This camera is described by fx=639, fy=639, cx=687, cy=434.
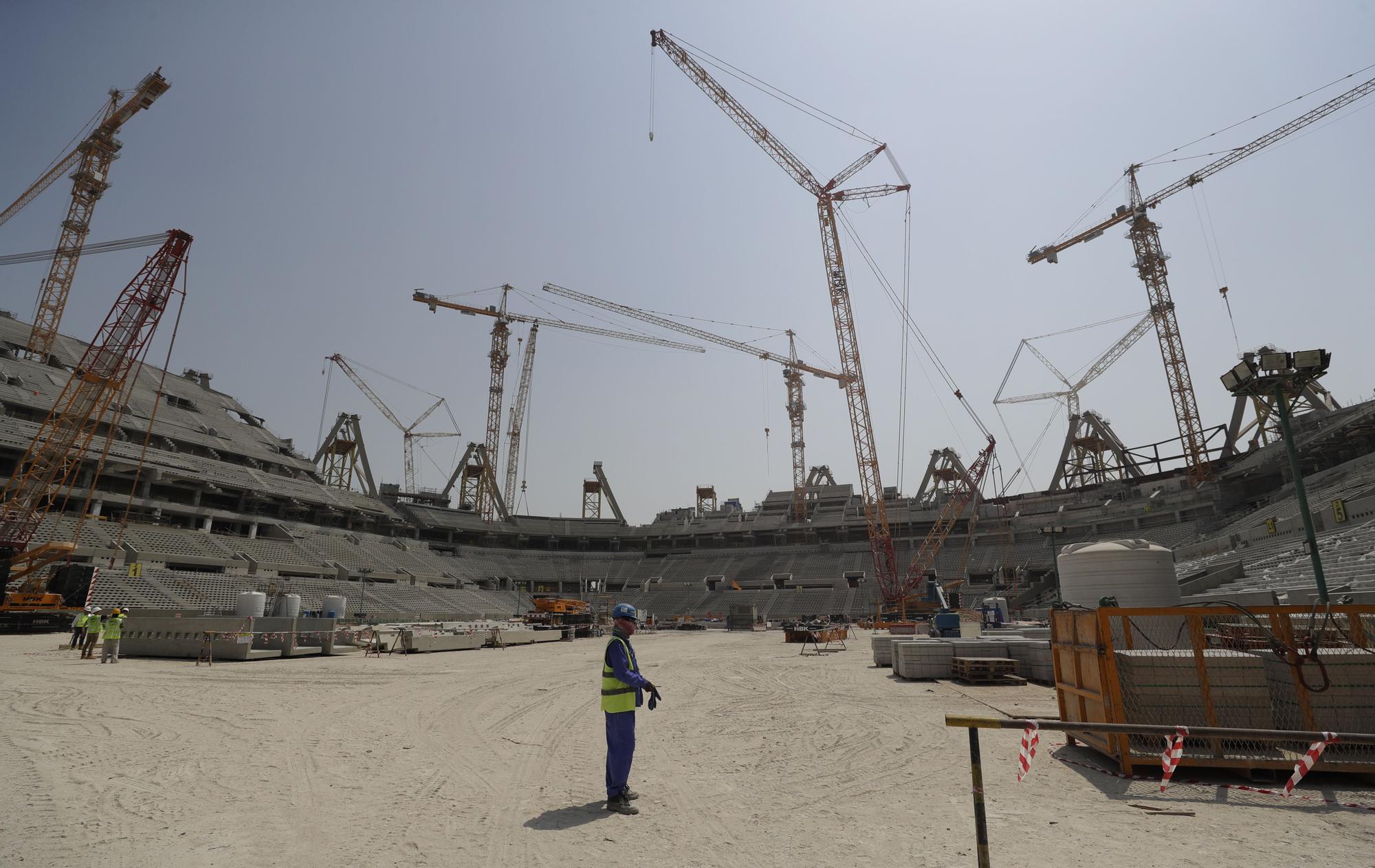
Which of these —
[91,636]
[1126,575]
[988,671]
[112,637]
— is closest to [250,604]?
[91,636]

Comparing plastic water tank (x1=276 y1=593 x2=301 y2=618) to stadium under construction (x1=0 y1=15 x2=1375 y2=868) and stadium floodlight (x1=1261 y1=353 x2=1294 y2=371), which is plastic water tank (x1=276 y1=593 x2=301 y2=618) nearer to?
stadium under construction (x1=0 y1=15 x2=1375 y2=868)

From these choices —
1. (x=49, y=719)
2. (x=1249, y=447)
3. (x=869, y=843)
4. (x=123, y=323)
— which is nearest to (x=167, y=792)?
(x=49, y=719)

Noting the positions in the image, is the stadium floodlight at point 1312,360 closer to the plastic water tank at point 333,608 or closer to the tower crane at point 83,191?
the plastic water tank at point 333,608

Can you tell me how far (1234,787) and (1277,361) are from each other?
6218 millimetres

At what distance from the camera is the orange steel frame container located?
251 inches

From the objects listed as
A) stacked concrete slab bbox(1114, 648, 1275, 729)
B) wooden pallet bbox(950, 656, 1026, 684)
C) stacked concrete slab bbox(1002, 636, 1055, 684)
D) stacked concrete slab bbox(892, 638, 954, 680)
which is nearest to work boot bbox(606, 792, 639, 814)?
stacked concrete slab bbox(1114, 648, 1275, 729)

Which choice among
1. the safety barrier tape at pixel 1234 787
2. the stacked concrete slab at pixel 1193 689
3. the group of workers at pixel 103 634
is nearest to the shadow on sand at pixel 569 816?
the safety barrier tape at pixel 1234 787

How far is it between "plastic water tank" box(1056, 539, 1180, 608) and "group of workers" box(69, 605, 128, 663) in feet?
81.2

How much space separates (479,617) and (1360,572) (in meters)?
50.3

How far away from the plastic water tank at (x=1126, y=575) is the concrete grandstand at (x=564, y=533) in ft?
14.5

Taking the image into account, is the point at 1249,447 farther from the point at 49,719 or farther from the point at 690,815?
the point at 49,719

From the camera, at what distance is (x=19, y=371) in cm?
4778

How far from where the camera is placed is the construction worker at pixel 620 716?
579 centimetres

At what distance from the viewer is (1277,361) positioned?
9133mm
